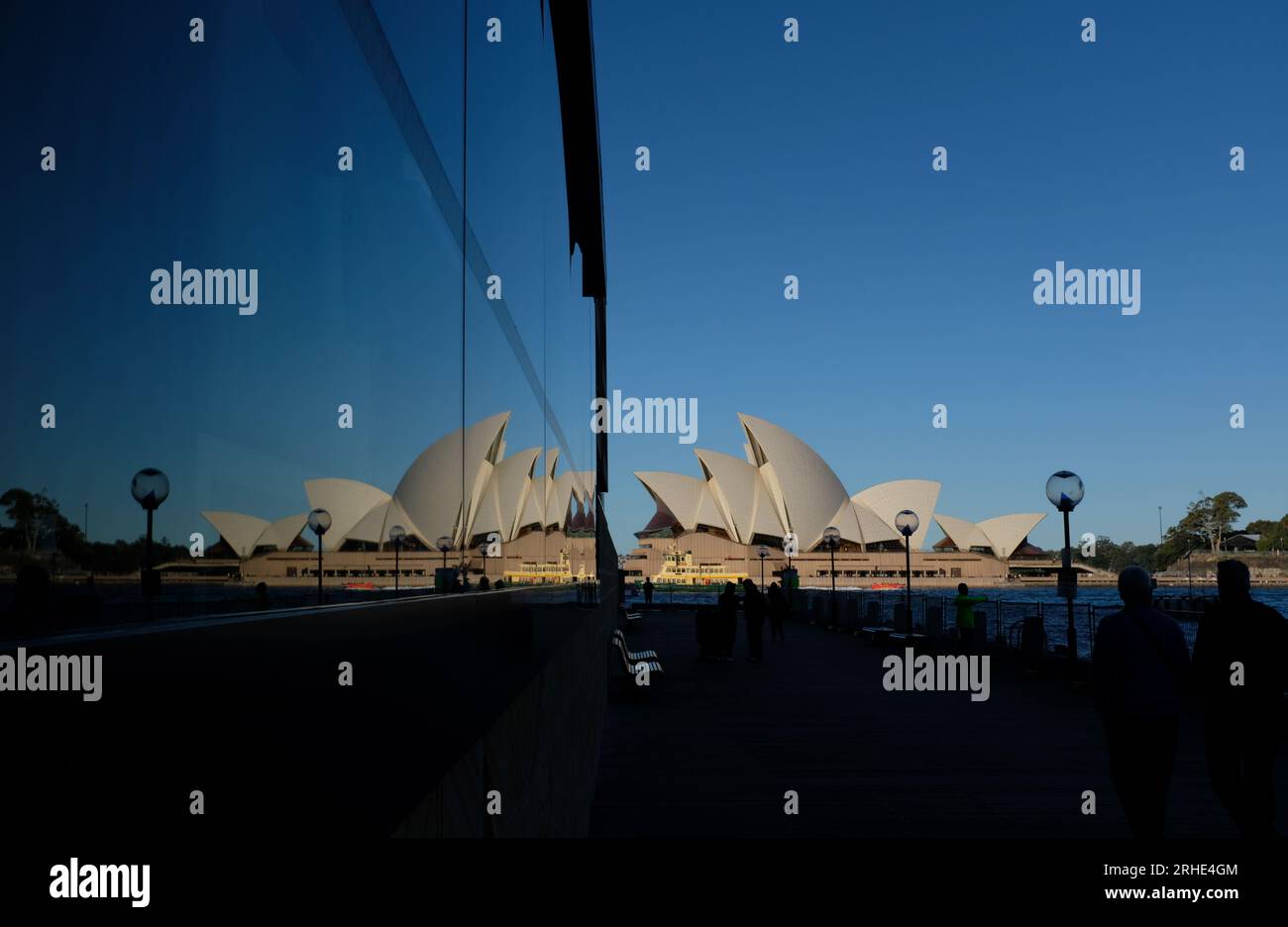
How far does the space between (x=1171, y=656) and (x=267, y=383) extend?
4688mm

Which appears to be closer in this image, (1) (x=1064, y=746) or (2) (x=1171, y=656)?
(2) (x=1171, y=656)

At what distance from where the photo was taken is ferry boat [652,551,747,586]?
84875 mm

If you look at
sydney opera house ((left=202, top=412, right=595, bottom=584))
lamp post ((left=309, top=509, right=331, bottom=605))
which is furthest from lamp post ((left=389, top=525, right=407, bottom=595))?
lamp post ((left=309, top=509, right=331, bottom=605))

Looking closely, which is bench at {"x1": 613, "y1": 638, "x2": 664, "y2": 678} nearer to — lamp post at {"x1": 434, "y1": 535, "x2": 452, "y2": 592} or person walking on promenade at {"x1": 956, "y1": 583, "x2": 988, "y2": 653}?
person walking on promenade at {"x1": 956, "y1": 583, "x2": 988, "y2": 653}

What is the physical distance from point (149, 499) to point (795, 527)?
73205 millimetres

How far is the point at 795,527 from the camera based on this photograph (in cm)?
7325

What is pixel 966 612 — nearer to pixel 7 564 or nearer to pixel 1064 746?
pixel 1064 746

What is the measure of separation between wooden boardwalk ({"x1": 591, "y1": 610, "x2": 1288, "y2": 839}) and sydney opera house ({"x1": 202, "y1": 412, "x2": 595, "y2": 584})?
2.33 meters

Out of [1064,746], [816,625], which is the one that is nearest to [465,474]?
[1064,746]

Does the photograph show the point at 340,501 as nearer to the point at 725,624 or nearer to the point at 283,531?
the point at 283,531

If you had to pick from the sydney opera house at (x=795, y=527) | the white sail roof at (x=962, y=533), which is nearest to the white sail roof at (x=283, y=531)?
the sydney opera house at (x=795, y=527)

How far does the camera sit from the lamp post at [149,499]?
1.00 metres
